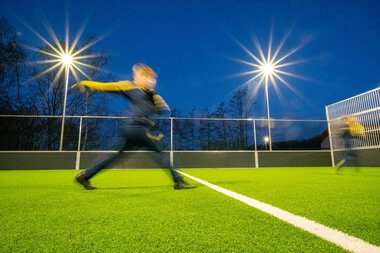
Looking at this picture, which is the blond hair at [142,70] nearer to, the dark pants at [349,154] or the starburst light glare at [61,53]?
the dark pants at [349,154]

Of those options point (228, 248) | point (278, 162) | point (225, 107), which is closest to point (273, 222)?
point (228, 248)

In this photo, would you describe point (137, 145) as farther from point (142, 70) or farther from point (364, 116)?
point (364, 116)

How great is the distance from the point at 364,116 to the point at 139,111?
13.8 metres

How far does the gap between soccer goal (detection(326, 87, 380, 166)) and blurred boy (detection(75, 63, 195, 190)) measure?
11.2 meters

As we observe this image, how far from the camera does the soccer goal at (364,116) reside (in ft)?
39.1

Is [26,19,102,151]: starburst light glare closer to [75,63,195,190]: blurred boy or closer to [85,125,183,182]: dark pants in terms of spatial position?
[75,63,195,190]: blurred boy

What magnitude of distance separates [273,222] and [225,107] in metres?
22.6

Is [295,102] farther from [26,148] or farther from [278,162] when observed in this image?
[26,148]

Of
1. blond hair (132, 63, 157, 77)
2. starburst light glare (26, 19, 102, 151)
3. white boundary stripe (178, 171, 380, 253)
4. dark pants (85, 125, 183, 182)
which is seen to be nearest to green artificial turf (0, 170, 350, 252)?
white boundary stripe (178, 171, 380, 253)

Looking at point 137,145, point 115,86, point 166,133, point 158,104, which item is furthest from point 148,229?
point 166,133

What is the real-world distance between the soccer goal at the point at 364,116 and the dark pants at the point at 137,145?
36.1 ft

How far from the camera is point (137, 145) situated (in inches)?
141

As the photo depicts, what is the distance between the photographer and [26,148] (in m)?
12.1

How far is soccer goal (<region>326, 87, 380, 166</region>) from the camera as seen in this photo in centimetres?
1193
